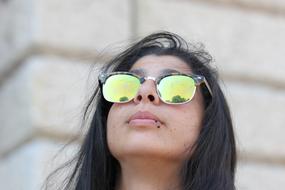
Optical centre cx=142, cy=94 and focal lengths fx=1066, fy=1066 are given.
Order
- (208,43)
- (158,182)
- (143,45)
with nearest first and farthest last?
(158,182) < (143,45) < (208,43)

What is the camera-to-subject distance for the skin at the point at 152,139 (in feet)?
10.5

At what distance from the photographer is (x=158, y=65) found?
11.1 ft

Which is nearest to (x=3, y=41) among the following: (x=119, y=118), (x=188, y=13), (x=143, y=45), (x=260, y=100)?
(x=188, y=13)

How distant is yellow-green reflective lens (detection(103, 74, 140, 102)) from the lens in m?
3.29

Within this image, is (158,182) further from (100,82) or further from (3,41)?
(3,41)

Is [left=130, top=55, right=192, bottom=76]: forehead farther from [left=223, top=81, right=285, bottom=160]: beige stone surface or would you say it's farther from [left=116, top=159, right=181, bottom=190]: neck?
[left=223, top=81, right=285, bottom=160]: beige stone surface

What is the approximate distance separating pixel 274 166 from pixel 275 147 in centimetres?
10

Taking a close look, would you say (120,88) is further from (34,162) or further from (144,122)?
(34,162)

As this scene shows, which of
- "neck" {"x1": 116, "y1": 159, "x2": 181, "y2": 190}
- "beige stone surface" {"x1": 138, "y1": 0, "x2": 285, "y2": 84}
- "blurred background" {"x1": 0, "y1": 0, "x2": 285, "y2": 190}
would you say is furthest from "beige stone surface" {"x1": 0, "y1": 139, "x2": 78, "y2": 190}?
"neck" {"x1": 116, "y1": 159, "x2": 181, "y2": 190}

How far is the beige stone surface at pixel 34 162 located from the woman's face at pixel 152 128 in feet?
5.83

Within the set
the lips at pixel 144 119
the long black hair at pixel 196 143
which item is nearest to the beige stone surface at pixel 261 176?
the long black hair at pixel 196 143

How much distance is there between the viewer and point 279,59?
5.95 metres

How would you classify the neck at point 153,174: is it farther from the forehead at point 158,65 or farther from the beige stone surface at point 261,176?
the beige stone surface at point 261,176

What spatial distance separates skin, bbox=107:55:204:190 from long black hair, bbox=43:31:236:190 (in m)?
0.04
